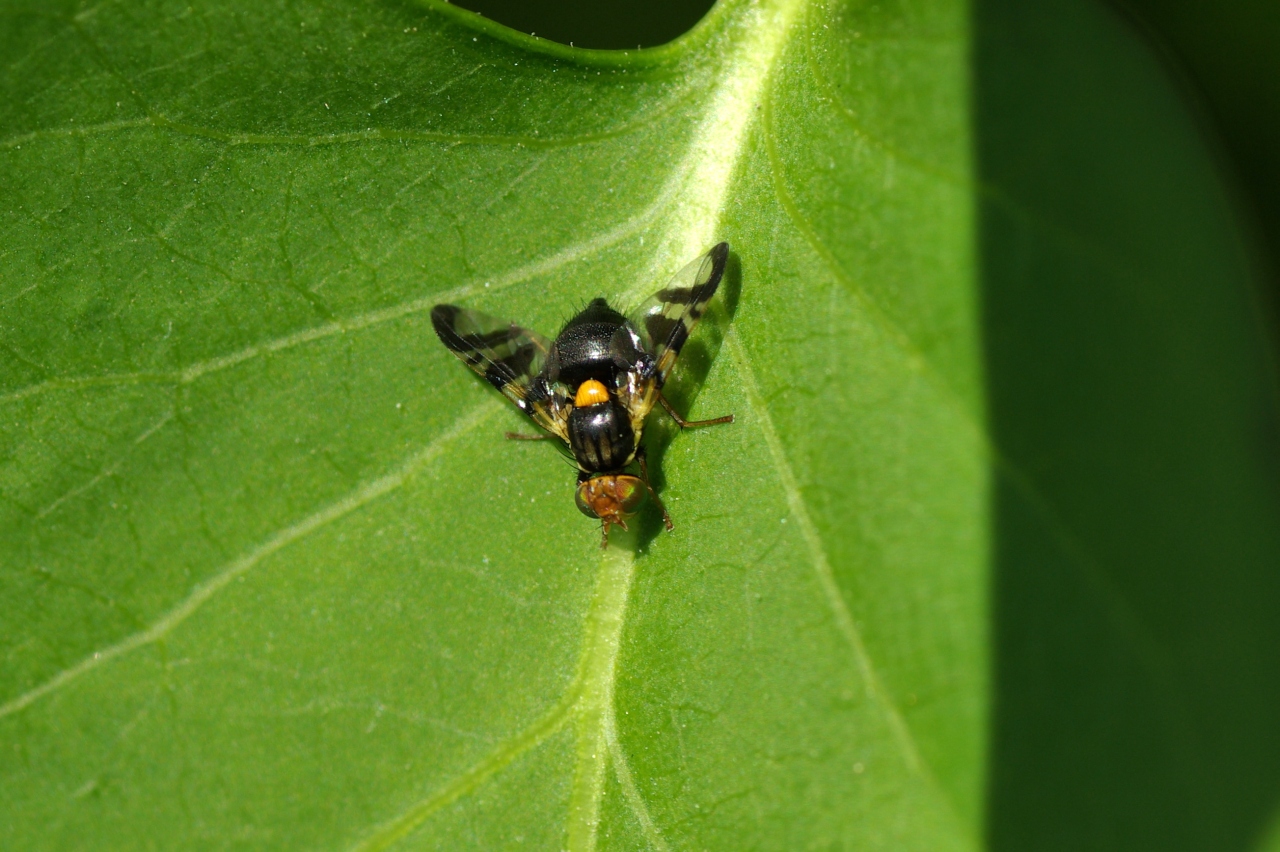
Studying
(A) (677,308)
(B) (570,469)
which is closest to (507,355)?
(B) (570,469)

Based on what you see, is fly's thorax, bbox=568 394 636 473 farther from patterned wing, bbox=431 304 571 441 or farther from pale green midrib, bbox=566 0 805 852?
pale green midrib, bbox=566 0 805 852

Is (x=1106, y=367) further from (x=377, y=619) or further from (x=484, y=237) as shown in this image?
(x=377, y=619)

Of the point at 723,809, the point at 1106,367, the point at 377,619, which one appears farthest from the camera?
the point at 377,619

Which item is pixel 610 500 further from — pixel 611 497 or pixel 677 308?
pixel 677 308

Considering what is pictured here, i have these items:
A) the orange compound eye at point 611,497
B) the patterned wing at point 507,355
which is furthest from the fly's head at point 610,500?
the patterned wing at point 507,355

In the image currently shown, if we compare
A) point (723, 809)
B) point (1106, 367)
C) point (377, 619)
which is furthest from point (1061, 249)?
point (377, 619)

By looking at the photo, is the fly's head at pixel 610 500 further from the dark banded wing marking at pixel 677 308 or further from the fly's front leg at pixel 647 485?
the dark banded wing marking at pixel 677 308

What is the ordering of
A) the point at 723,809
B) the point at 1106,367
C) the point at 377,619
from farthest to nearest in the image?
the point at 377,619 → the point at 723,809 → the point at 1106,367

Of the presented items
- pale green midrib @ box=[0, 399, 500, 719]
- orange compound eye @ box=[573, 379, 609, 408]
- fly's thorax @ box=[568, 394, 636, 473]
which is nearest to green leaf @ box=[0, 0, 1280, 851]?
pale green midrib @ box=[0, 399, 500, 719]
